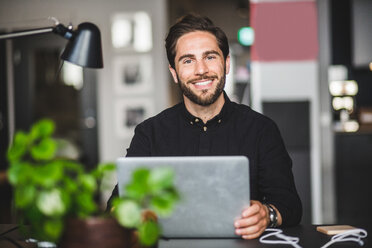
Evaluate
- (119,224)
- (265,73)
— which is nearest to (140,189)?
(119,224)

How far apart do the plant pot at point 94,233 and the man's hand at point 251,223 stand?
0.46 meters

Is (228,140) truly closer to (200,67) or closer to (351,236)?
(200,67)

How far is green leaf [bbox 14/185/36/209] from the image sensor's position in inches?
31.7

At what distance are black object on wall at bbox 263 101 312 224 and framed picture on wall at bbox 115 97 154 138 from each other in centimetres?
193

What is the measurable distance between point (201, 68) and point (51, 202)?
1.30 meters

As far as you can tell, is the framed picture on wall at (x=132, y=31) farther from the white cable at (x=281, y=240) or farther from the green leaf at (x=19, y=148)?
the green leaf at (x=19, y=148)

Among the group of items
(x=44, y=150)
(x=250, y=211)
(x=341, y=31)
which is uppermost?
(x=341, y=31)

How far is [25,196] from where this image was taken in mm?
805

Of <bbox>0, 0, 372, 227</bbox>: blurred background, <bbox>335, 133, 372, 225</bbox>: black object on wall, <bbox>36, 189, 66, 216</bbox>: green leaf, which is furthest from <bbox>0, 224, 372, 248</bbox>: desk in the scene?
<bbox>335, 133, 372, 225</bbox>: black object on wall

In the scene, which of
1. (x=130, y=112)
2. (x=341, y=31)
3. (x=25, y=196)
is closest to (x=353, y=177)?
(x=341, y=31)

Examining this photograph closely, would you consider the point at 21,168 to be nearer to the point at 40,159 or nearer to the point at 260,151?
the point at 40,159

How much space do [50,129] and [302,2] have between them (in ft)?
11.0

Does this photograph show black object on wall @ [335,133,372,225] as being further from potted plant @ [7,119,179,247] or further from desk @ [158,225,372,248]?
potted plant @ [7,119,179,247]

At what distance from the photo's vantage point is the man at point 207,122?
191 cm
